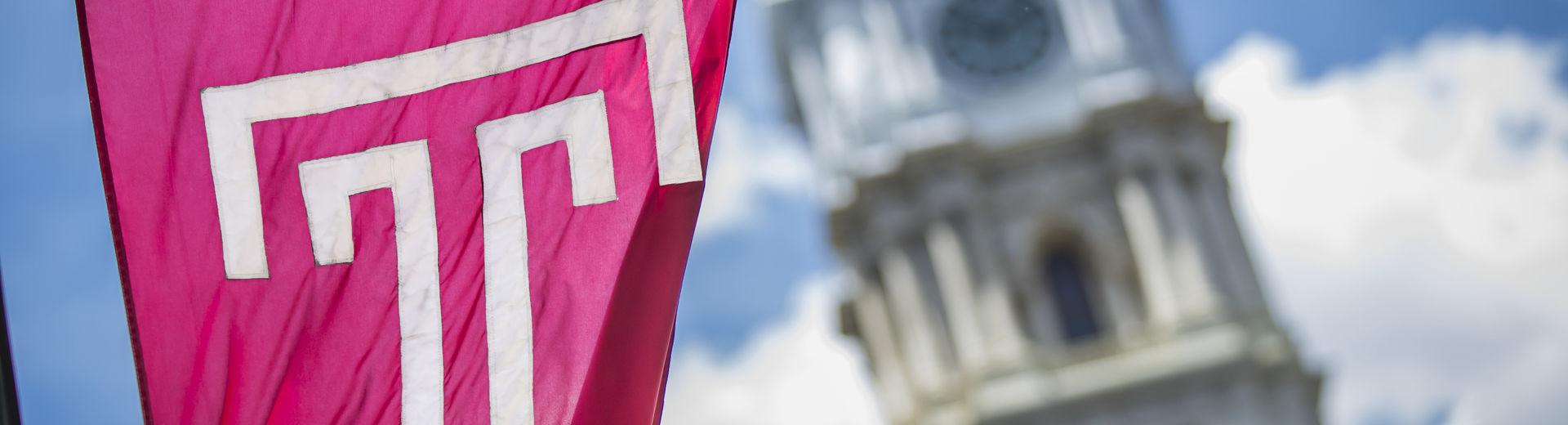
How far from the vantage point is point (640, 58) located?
744cm

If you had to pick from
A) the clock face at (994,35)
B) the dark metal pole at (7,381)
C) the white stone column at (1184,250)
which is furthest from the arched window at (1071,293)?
the dark metal pole at (7,381)

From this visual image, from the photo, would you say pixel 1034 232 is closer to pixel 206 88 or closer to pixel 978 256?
pixel 978 256

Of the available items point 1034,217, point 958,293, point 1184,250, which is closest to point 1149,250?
point 1184,250

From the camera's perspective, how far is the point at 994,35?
47.6 metres

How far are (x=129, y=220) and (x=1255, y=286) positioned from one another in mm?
38441

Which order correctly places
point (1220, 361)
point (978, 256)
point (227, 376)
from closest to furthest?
1. point (227, 376)
2. point (1220, 361)
3. point (978, 256)

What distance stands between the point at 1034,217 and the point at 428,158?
38701 mm

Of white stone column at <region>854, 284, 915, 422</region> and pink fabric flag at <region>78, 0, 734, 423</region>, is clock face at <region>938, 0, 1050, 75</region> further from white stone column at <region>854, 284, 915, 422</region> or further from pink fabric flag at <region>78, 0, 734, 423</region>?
pink fabric flag at <region>78, 0, 734, 423</region>

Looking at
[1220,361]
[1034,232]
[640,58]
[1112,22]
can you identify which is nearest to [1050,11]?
[1112,22]

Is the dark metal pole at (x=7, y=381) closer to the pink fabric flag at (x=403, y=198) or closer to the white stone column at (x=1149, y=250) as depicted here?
the pink fabric flag at (x=403, y=198)

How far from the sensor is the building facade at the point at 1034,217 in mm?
42250

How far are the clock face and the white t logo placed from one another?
40.1 m

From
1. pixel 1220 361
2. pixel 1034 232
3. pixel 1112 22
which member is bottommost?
pixel 1220 361

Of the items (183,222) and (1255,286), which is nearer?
(183,222)
